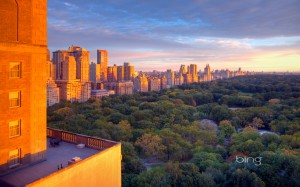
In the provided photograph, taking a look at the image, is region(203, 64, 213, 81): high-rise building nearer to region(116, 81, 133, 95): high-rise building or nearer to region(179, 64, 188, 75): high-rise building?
region(179, 64, 188, 75): high-rise building

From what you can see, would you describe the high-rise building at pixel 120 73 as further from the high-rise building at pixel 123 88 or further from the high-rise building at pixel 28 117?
the high-rise building at pixel 28 117

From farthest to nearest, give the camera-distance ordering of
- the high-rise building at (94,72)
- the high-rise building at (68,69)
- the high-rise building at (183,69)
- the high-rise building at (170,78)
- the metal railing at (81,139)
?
1. the high-rise building at (183,69)
2. the high-rise building at (170,78)
3. the high-rise building at (94,72)
4. the high-rise building at (68,69)
5. the metal railing at (81,139)

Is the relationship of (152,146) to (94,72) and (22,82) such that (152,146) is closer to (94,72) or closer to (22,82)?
(22,82)

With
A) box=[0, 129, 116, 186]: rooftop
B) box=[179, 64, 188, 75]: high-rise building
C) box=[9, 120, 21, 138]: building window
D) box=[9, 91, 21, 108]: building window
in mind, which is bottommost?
box=[0, 129, 116, 186]: rooftop

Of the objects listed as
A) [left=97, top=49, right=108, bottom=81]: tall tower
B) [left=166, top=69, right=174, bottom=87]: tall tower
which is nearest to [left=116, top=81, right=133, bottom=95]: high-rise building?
[left=97, top=49, right=108, bottom=81]: tall tower

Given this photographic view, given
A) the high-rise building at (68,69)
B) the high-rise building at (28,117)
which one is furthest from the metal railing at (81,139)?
the high-rise building at (68,69)

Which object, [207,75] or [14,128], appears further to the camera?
[207,75]

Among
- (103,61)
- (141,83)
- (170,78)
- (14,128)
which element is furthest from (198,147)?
(170,78)
